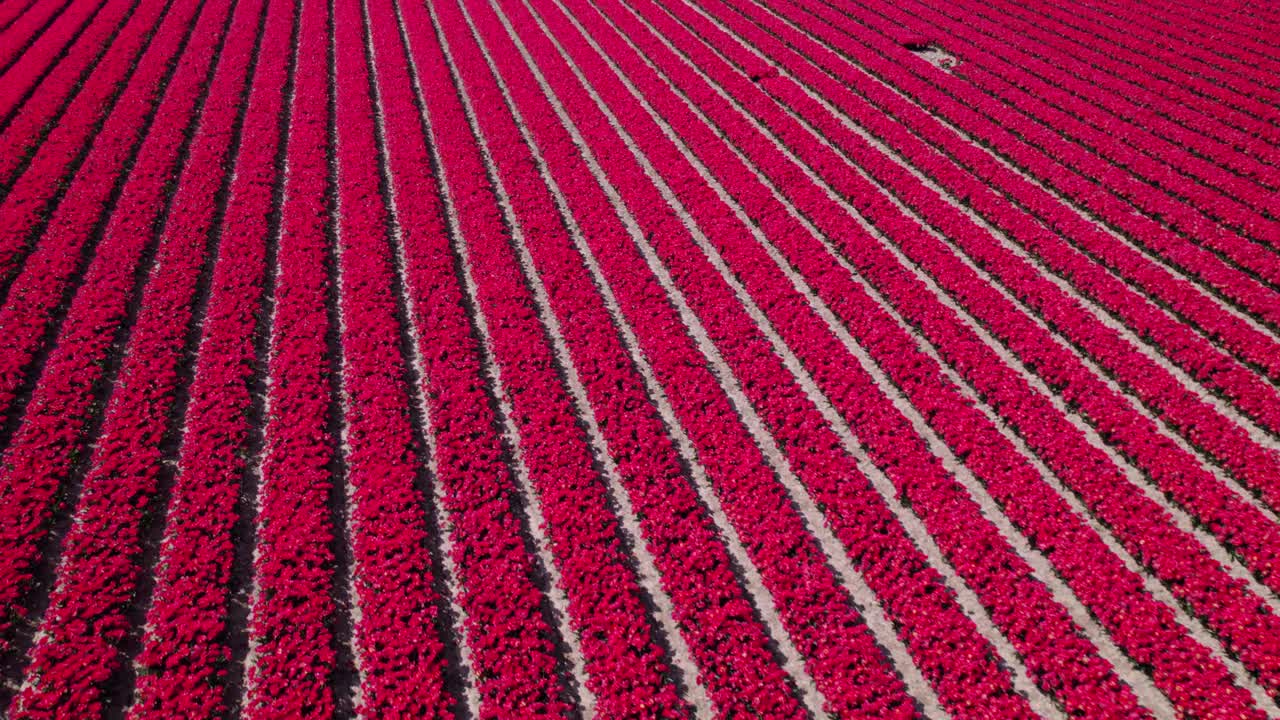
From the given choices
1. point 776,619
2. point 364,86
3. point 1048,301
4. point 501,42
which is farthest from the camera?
point 501,42

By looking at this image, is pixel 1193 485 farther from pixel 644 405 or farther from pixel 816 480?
pixel 644 405

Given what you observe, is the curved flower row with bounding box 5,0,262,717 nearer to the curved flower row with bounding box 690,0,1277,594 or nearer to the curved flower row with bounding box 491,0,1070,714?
the curved flower row with bounding box 491,0,1070,714

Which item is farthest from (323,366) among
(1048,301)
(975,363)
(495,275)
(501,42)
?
(501,42)

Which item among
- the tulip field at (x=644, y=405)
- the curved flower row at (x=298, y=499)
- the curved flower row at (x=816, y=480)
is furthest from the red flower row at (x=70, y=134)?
the curved flower row at (x=816, y=480)

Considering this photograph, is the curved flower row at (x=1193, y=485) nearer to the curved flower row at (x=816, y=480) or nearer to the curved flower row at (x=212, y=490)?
the curved flower row at (x=816, y=480)

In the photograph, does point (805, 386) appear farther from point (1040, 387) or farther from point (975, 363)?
point (1040, 387)

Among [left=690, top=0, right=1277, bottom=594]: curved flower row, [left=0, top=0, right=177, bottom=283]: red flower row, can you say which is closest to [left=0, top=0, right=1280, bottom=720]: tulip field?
[left=690, top=0, right=1277, bottom=594]: curved flower row
